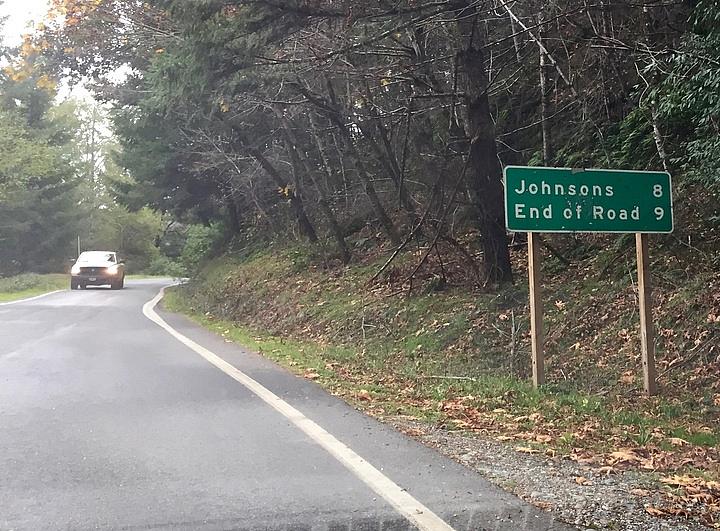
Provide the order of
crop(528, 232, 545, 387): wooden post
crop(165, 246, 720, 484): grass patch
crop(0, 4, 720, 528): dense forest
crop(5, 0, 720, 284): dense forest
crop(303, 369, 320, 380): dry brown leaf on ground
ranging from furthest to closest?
crop(5, 0, 720, 284): dense forest → crop(303, 369, 320, 380): dry brown leaf on ground → crop(528, 232, 545, 387): wooden post → crop(0, 4, 720, 528): dense forest → crop(165, 246, 720, 484): grass patch

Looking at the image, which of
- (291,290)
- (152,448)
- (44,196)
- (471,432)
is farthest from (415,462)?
(44,196)

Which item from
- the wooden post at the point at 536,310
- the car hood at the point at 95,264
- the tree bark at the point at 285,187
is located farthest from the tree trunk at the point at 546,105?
the car hood at the point at 95,264

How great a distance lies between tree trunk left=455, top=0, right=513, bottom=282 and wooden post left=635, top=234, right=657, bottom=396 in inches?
168

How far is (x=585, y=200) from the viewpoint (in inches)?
353

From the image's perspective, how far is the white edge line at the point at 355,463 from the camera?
184 inches

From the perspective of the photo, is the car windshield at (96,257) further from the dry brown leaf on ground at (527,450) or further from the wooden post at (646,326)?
the dry brown leaf on ground at (527,450)

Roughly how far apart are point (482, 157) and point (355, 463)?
8.29 m

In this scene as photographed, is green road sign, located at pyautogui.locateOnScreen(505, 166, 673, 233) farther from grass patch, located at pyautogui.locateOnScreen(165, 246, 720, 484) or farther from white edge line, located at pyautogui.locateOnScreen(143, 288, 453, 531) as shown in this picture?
white edge line, located at pyautogui.locateOnScreen(143, 288, 453, 531)

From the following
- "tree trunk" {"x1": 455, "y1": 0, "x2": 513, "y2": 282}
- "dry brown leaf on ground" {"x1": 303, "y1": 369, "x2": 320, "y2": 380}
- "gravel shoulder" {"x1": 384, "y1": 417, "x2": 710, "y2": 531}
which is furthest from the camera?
"tree trunk" {"x1": 455, "y1": 0, "x2": 513, "y2": 282}

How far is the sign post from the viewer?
28.7 feet

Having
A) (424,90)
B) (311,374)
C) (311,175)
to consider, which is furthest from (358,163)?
(311,374)

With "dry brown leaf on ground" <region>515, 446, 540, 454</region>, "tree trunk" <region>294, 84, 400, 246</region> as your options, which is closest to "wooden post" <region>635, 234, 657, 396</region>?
"dry brown leaf on ground" <region>515, 446, 540, 454</region>

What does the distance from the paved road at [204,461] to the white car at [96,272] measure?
24.2 metres

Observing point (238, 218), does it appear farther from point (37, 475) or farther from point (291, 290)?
point (37, 475)
